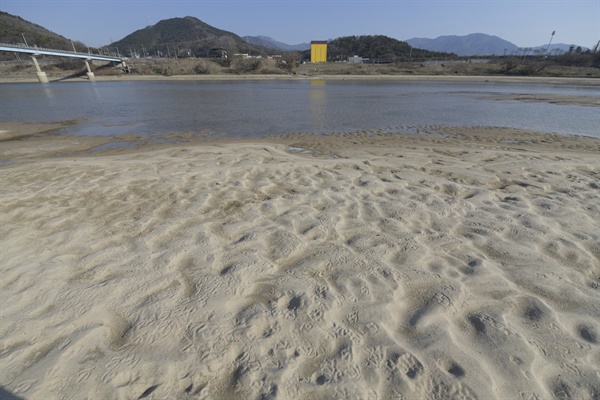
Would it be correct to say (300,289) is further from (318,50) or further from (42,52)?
(318,50)

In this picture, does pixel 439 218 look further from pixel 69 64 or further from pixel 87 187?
pixel 69 64

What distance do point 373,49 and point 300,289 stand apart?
5594 inches

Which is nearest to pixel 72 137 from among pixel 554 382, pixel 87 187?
pixel 87 187

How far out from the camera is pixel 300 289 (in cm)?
265

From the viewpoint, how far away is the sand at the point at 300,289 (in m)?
1.90

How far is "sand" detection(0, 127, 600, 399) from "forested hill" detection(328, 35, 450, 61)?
12524 centimetres

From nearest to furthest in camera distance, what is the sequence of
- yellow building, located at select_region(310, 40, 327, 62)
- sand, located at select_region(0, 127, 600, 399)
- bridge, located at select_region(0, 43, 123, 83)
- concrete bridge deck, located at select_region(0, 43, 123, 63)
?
sand, located at select_region(0, 127, 600, 399) → concrete bridge deck, located at select_region(0, 43, 123, 63) → bridge, located at select_region(0, 43, 123, 83) → yellow building, located at select_region(310, 40, 327, 62)

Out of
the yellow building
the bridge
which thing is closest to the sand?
the bridge

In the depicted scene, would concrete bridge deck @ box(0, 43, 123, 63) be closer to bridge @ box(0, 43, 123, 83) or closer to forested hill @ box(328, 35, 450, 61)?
bridge @ box(0, 43, 123, 83)

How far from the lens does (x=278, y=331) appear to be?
2.22 metres

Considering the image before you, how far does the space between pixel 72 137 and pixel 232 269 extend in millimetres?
13197

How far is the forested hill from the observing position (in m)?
117

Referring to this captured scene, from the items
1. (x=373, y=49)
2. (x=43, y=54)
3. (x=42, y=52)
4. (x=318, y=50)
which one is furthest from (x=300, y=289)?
(x=373, y=49)

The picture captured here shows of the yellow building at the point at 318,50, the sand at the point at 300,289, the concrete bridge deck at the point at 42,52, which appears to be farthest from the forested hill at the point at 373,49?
the sand at the point at 300,289
